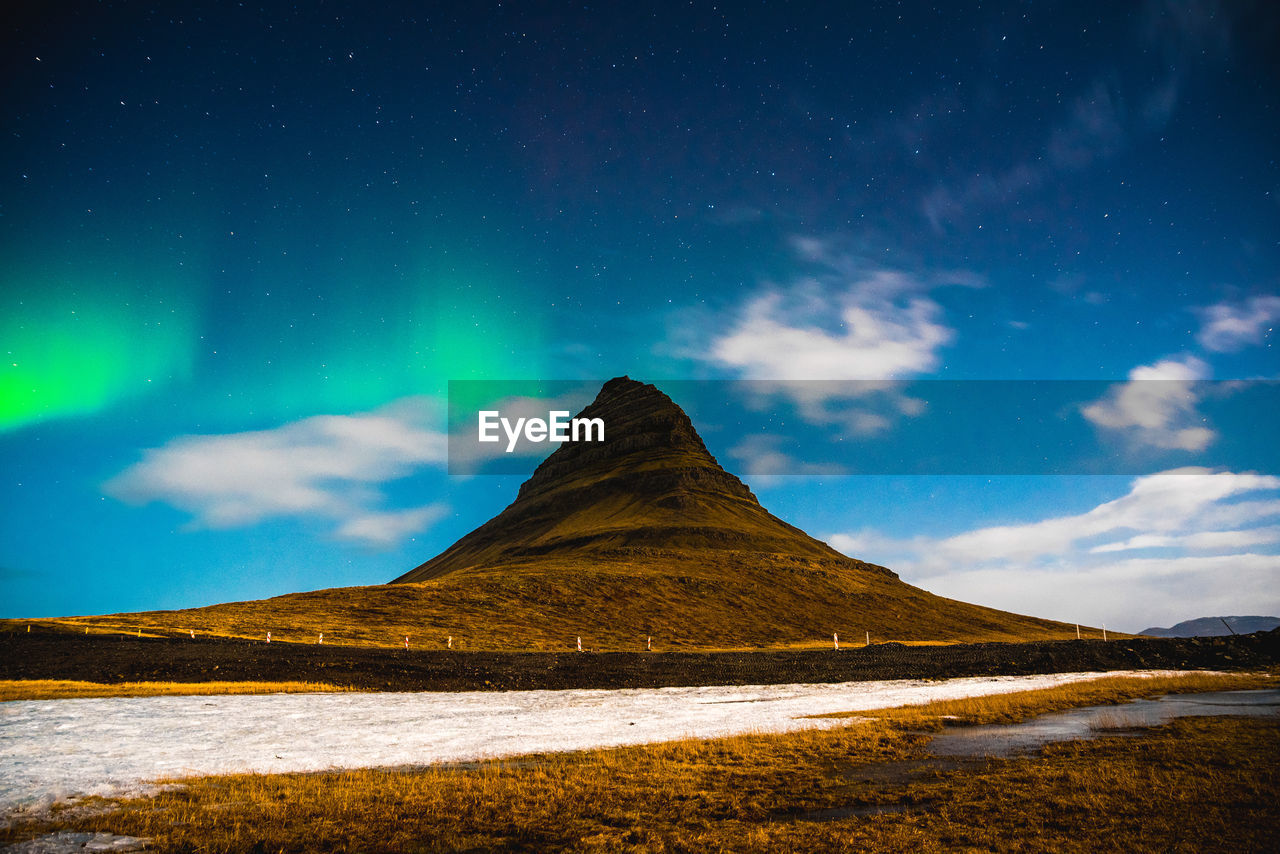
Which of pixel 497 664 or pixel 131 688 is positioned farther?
pixel 497 664

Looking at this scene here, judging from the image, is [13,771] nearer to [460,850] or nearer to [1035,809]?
[460,850]

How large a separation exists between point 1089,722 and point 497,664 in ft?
123

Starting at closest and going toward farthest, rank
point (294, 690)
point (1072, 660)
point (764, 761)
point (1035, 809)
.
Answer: point (1035, 809) → point (764, 761) → point (294, 690) → point (1072, 660)

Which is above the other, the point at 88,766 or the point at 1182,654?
the point at 88,766

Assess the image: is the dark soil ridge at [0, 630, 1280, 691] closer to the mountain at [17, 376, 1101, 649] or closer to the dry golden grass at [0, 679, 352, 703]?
the dry golden grass at [0, 679, 352, 703]

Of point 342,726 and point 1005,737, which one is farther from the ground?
point 342,726

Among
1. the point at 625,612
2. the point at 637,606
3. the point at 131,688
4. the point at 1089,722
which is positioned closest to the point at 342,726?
the point at 131,688

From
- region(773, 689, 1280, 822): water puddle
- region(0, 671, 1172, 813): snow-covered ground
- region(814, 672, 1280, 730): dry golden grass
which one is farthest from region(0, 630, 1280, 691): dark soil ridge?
region(773, 689, 1280, 822): water puddle

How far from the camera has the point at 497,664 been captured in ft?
165

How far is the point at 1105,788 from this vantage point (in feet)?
42.7

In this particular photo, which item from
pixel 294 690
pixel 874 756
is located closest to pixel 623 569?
pixel 294 690

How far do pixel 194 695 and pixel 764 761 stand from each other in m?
28.1

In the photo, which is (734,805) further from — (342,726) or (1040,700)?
(1040,700)

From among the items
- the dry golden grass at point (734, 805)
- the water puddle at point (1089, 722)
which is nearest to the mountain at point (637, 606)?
the dry golden grass at point (734, 805)
